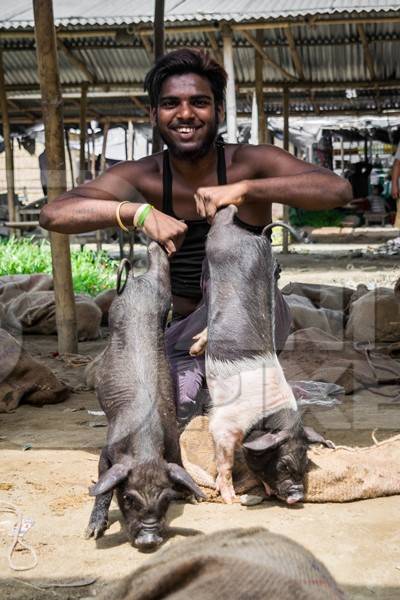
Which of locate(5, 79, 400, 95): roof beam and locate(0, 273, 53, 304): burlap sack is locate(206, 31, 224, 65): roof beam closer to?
locate(5, 79, 400, 95): roof beam

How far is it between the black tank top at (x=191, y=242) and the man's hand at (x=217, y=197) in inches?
12.6

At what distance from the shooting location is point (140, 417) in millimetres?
3223

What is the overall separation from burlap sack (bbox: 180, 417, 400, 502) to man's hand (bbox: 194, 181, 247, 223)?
3.07 feet

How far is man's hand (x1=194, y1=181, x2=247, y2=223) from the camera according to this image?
12.0 ft

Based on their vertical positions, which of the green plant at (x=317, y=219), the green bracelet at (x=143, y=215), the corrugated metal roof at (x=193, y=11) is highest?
the corrugated metal roof at (x=193, y=11)

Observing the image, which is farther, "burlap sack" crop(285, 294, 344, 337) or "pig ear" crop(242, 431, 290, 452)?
"burlap sack" crop(285, 294, 344, 337)

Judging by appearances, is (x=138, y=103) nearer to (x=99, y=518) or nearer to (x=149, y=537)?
(x=99, y=518)

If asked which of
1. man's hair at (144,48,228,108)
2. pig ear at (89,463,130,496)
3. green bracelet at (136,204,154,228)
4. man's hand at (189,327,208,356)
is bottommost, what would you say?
pig ear at (89,463,130,496)

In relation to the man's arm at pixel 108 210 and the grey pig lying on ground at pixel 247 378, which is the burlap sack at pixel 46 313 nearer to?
the man's arm at pixel 108 210

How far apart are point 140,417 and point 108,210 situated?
1012mm

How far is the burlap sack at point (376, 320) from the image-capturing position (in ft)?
22.5

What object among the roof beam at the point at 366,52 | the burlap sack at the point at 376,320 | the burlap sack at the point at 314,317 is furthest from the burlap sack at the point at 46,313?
the roof beam at the point at 366,52

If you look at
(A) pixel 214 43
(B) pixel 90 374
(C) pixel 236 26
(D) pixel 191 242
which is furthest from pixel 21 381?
(A) pixel 214 43

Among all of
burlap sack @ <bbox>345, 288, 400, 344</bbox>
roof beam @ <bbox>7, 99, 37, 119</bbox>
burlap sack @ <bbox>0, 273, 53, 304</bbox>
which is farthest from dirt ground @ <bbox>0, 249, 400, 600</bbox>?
roof beam @ <bbox>7, 99, 37, 119</bbox>
